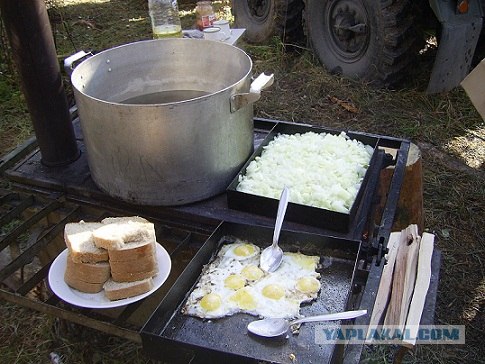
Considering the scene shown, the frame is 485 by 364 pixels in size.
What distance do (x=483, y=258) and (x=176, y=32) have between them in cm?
197

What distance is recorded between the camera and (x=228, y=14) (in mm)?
6488

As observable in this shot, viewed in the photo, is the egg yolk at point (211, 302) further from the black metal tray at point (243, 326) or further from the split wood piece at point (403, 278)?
the split wood piece at point (403, 278)

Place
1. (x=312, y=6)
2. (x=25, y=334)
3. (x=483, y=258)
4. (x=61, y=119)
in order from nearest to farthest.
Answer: (x=61, y=119) < (x=25, y=334) < (x=483, y=258) < (x=312, y=6)

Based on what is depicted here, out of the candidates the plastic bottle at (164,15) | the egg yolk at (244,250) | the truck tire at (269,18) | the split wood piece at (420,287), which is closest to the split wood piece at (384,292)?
the split wood piece at (420,287)

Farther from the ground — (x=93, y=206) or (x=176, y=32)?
(x=176, y=32)

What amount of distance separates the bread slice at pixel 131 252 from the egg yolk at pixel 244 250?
287 millimetres

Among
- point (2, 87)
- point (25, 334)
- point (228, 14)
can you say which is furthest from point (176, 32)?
point (228, 14)

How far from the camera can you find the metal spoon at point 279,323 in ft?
4.31

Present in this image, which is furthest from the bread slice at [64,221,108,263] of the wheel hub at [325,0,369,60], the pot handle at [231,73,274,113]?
the wheel hub at [325,0,369,60]

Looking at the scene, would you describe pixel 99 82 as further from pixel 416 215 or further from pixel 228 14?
pixel 228 14

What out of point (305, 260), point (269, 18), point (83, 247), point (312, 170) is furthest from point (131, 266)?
point (269, 18)

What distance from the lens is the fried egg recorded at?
4.59 feet

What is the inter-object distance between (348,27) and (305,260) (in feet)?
10.2

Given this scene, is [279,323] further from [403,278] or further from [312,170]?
[403,278]
